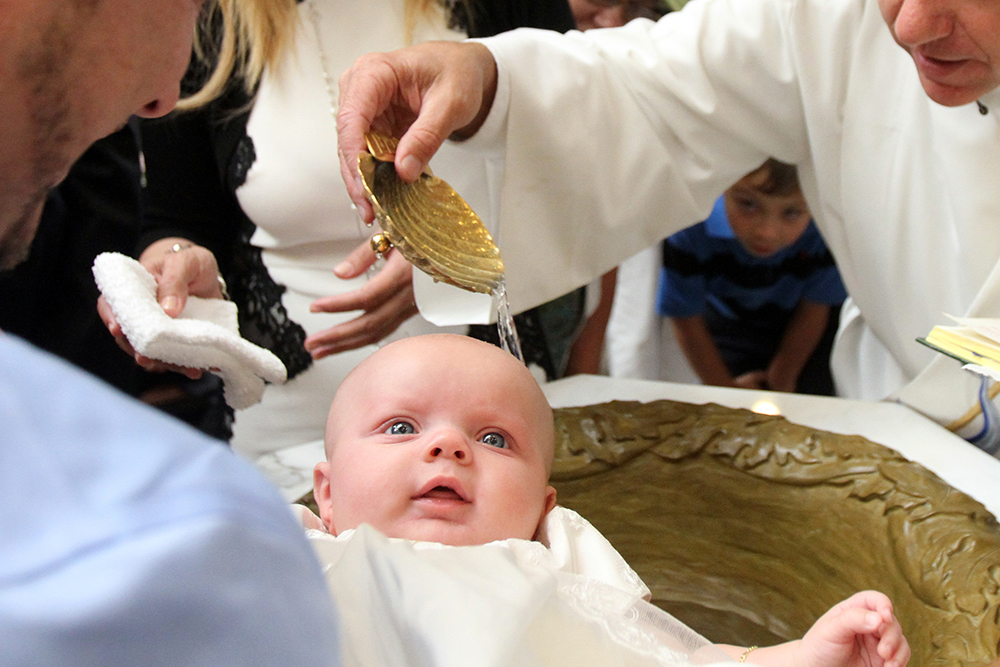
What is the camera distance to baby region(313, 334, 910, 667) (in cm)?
88

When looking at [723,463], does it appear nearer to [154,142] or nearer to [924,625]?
[924,625]

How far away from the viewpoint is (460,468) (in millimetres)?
957

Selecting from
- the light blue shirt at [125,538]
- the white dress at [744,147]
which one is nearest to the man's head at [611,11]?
the white dress at [744,147]

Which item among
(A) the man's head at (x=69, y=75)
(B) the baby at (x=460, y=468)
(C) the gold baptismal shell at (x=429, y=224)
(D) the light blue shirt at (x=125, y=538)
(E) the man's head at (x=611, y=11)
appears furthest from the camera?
(E) the man's head at (x=611, y=11)

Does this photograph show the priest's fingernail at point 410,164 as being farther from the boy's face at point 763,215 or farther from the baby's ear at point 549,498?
the boy's face at point 763,215

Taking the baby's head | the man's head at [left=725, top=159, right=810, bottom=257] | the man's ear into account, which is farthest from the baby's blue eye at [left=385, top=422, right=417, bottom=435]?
the man's head at [left=725, top=159, right=810, bottom=257]

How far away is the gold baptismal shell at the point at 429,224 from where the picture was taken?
112cm

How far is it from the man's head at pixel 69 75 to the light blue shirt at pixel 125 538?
1.59 feet

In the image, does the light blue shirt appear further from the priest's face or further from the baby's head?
the priest's face

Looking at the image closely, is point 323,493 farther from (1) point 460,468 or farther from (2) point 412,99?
(2) point 412,99

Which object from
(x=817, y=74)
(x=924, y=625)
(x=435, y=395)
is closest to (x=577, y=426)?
(x=435, y=395)

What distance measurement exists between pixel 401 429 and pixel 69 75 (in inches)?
19.5

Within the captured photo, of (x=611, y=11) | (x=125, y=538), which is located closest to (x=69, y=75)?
(x=125, y=538)

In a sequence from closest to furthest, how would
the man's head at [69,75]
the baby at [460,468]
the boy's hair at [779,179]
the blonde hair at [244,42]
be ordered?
1. the man's head at [69,75]
2. the baby at [460,468]
3. the blonde hair at [244,42]
4. the boy's hair at [779,179]
